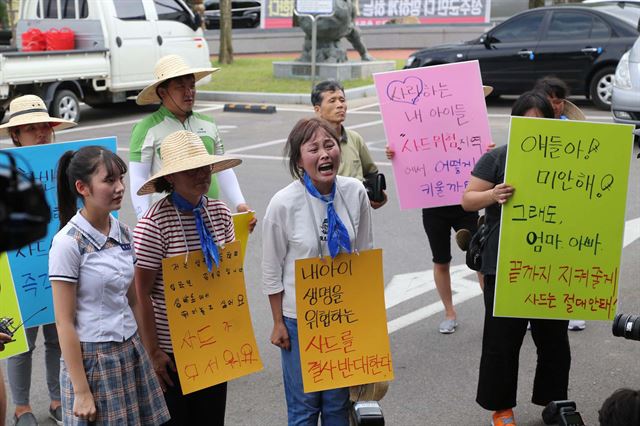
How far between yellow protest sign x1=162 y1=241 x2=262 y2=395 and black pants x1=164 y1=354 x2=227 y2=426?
104 mm

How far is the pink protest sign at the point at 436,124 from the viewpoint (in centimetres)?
588

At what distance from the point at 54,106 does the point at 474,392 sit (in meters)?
11.6

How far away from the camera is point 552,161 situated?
4.30 m

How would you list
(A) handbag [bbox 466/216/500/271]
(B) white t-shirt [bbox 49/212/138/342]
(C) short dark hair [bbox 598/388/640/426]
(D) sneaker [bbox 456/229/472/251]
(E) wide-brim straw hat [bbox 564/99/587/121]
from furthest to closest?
(E) wide-brim straw hat [bbox 564/99/587/121], (D) sneaker [bbox 456/229/472/251], (A) handbag [bbox 466/216/500/271], (B) white t-shirt [bbox 49/212/138/342], (C) short dark hair [bbox 598/388/640/426]

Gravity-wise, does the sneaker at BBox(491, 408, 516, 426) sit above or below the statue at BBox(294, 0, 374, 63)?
below

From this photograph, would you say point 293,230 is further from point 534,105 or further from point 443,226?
point 443,226

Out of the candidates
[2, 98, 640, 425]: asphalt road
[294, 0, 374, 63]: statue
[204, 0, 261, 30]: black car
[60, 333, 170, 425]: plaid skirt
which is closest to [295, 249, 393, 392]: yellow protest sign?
[60, 333, 170, 425]: plaid skirt

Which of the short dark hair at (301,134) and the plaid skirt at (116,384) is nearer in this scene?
the plaid skirt at (116,384)

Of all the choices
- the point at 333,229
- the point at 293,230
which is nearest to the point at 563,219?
the point at 333,229

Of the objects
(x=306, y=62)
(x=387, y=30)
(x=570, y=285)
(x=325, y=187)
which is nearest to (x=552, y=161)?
(x=570, y=285)

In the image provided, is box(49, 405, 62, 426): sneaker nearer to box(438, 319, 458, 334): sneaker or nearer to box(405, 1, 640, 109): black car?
box(438, 319, 458, 334): sneaker

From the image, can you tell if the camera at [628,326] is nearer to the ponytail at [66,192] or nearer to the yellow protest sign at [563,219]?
the yellow protest sign at [563,219]

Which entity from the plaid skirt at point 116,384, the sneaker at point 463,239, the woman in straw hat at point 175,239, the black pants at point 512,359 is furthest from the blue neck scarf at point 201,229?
the sneaker at point 463,239

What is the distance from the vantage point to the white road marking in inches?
256
